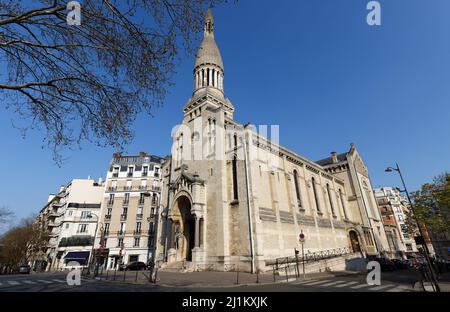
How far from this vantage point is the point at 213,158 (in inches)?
904

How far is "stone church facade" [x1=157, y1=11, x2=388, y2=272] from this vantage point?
63.5 ft

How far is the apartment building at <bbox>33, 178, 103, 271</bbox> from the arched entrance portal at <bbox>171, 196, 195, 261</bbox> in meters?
21.4

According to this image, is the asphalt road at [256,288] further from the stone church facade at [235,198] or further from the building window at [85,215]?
the building window at [85,215]

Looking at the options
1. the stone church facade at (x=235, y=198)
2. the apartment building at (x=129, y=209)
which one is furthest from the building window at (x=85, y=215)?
the stone church facade at (x=235, y=198)

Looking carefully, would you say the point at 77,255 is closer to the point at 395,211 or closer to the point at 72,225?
the point at 72,225

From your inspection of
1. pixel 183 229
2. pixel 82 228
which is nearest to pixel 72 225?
pixel 82 228

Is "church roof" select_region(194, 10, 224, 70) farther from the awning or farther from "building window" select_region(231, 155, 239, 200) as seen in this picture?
the awning

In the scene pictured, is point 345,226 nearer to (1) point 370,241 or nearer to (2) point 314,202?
(1) point 370,241

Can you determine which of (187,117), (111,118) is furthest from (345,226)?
(111,118)

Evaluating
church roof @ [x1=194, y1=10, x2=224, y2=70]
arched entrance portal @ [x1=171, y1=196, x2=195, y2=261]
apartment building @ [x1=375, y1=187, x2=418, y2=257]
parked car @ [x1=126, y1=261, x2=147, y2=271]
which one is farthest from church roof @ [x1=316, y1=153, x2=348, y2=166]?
parked car @ [x1=126, y1=261, x2=147, y2=271]

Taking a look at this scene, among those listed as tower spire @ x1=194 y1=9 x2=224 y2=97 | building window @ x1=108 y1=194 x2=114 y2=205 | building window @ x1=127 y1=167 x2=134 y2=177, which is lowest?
building window @ x1=108 y1=194 x2=114 y2=205

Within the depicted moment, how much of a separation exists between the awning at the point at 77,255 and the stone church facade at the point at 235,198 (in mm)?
19689

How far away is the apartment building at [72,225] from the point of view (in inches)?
1529
